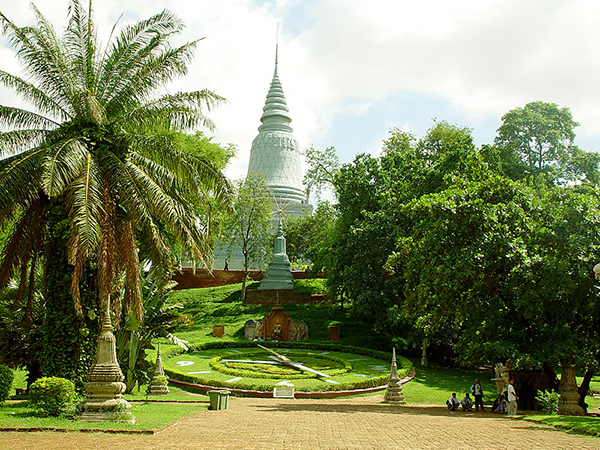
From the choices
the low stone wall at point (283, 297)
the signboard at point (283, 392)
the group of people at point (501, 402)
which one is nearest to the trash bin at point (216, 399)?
the signboard at point (283, 392)

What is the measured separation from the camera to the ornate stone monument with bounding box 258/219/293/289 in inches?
1492

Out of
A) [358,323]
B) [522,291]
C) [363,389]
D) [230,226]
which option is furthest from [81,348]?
[230,226]

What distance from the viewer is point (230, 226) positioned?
38.1 meters

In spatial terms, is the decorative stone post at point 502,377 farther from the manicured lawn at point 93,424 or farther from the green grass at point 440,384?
the manicured lawn at point 93,424

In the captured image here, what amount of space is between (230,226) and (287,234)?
10280 millimetres

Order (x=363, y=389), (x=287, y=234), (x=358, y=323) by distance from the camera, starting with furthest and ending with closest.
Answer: (x=287, y=234) < (x=358, y=323) < (x=363, y=389)

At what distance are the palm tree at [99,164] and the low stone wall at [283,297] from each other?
22780 millimetres

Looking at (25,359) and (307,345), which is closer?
(25,359)

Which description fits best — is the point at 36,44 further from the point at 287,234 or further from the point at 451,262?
the point at 287,234

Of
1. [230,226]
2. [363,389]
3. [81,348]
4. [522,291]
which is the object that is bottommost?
[363,389]

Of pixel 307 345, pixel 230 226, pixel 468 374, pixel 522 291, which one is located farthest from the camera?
pixel 230 226

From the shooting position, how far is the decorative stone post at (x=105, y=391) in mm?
9664

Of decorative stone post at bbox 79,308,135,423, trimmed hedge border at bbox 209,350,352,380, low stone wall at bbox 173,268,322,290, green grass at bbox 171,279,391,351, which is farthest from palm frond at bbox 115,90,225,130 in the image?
low stone wall at bbox 173,268,322,290

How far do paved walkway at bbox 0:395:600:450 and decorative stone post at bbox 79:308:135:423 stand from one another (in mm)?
1030
